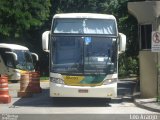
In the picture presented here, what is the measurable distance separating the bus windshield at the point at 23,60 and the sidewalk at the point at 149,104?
19.8 m

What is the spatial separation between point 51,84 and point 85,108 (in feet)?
5.19

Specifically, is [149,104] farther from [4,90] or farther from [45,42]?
[4,90]

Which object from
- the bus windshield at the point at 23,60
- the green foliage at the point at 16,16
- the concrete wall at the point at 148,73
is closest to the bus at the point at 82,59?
the concrete wall at the point at 148,73

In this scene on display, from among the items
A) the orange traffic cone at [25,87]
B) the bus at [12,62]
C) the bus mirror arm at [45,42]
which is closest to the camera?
the bus mirror arm at [45,42]

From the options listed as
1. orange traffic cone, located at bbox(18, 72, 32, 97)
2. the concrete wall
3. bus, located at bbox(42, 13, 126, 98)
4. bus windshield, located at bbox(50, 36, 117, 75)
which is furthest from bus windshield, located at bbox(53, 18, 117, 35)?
orange traffic cone, located at bbox(18, 72, 32, 97)

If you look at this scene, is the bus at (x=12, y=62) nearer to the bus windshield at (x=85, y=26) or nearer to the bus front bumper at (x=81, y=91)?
the bus windshield at (x=85, y=26)

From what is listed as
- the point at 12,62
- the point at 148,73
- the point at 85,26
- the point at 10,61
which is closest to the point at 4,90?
the point at 85,26

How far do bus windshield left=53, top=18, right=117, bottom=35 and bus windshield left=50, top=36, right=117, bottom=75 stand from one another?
11.4 inches

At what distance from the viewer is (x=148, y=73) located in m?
22.5

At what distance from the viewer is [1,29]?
128 feet

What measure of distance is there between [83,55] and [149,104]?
313 centimetres

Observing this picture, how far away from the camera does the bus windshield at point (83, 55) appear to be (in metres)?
20.0

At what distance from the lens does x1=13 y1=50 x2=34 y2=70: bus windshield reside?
40.7 m

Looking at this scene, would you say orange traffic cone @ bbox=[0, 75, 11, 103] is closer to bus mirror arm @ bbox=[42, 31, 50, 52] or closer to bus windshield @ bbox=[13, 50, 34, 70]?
bus mirror arm @ bbox=[42, 31, 50, 52]
